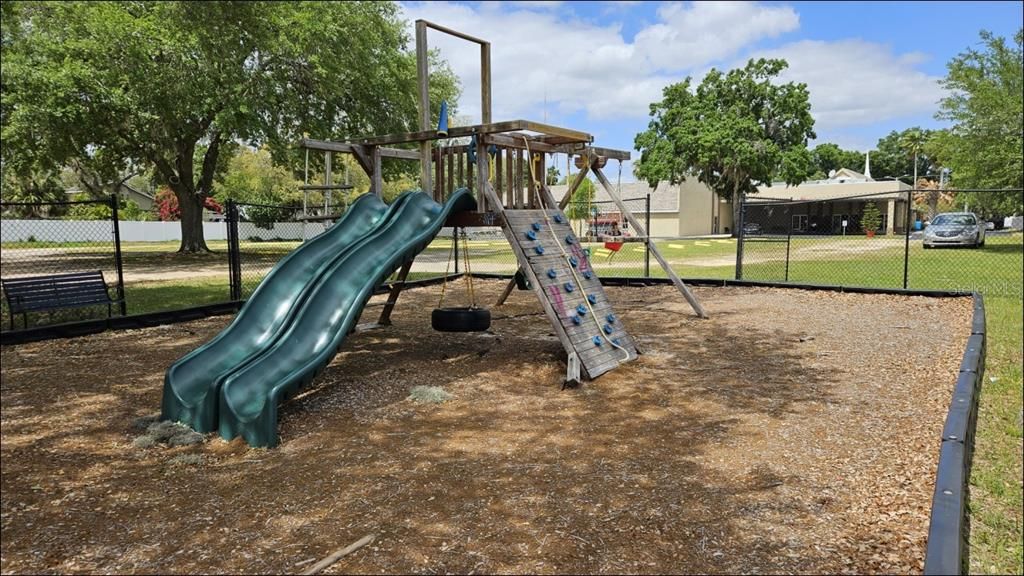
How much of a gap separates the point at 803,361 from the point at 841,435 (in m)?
2.33

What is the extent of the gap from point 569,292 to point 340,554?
4.08m

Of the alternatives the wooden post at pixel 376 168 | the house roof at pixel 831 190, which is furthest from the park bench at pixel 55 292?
the house roof at pixel 831 190

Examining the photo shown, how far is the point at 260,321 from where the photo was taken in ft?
17.7

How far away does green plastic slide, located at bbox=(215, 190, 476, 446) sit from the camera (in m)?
4.29

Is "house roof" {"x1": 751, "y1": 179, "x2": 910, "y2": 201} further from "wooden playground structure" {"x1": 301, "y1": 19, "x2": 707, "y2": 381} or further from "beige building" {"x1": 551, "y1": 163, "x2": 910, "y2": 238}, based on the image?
"wooden playground structure" {"x1": 301, "y1": 19, "x2": 707, "y2": 381}

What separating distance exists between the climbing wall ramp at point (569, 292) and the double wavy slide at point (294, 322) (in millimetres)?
821

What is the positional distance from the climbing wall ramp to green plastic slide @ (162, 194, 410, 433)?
4.76 ft

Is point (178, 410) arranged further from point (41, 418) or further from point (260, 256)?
Answer: point (260, 256)

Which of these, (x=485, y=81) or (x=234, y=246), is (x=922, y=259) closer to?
(x=485, y=81)

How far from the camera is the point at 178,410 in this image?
445 cm

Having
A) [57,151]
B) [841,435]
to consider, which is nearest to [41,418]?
[841,435]

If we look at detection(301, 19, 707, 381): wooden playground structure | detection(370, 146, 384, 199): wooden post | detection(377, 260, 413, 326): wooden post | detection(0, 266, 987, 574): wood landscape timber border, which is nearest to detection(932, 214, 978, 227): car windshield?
detection(0, 266, 987, 574): wood landscape timber border

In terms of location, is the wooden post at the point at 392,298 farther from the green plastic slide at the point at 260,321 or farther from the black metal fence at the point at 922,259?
the black metal fence at the point at 922,259

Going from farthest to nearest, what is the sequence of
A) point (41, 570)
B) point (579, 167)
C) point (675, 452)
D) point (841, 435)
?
point (579, 167)
point (841, 435)
point (675, 452)
point (41, 570)
